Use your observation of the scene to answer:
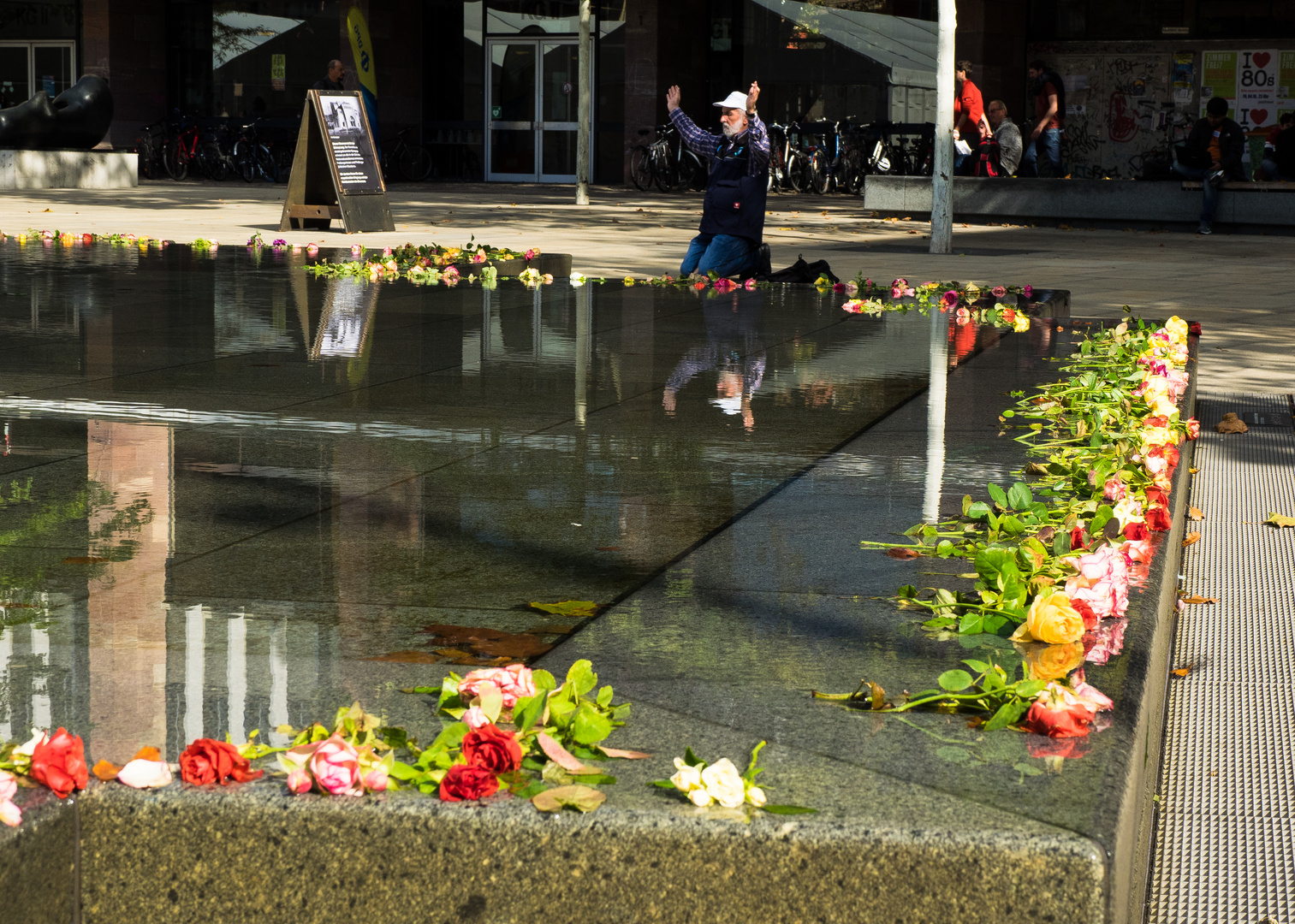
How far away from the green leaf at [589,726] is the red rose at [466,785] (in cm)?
18

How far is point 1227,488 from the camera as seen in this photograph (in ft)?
18.5

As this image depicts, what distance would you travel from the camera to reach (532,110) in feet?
100

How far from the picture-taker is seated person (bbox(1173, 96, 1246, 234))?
18234 millimetres

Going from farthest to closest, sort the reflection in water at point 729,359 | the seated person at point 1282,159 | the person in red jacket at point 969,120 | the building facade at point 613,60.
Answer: the building facade at point 613,60
the person in red jacket at point 969,120
the seated person at point 1282,159
the reflection in water at point 729,359

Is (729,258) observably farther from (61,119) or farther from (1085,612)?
(61,119)

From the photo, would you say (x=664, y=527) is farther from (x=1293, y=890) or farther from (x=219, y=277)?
(x=219, y=277)

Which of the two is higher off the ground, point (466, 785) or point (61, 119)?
point (61, 119)

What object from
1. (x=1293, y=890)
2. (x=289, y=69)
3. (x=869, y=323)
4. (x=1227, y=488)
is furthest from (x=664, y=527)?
(x=289, y=69)

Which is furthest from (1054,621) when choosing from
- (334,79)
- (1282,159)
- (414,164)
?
(414,164)

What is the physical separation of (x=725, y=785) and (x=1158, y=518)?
1876 mm

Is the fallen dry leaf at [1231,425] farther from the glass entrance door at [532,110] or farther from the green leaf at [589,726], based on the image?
the glass entrance door at [532,110]

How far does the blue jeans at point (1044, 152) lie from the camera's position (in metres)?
21.5

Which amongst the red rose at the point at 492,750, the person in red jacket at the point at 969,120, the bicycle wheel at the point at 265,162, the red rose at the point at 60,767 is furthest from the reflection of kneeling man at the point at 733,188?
the bicycle wheel at the point at 265,162

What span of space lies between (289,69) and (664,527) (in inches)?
1188
